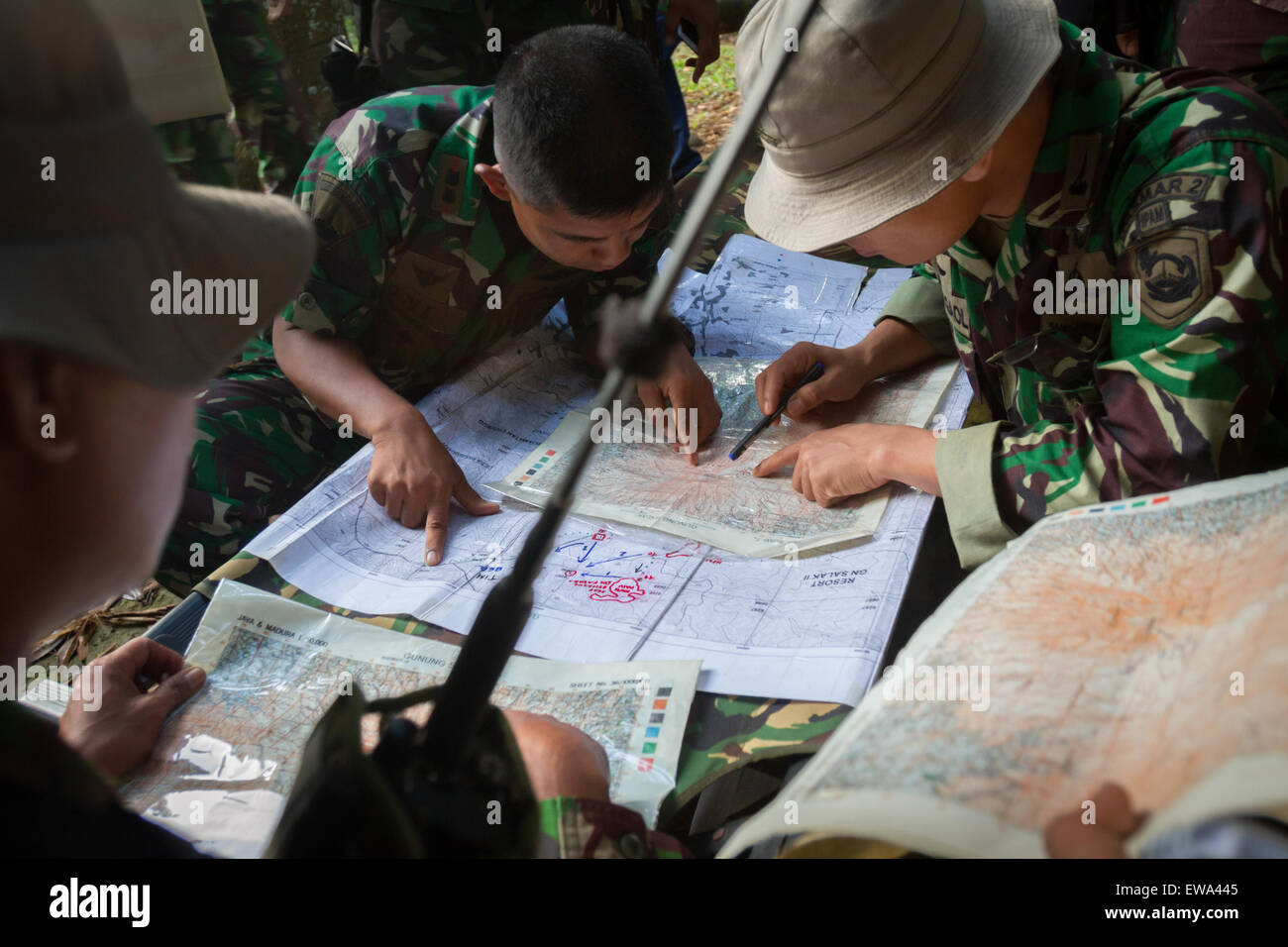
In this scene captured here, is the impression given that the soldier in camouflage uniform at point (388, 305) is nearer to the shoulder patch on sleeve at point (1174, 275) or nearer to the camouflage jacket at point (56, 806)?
the shoulder patch on sleeve at point (1174, 275)

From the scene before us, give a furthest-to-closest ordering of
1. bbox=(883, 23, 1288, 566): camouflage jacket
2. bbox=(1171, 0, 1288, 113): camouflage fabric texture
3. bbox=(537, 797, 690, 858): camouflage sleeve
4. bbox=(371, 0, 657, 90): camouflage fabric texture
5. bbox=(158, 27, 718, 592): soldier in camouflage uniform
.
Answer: bbox=(371, 0, 657, 90): camouflage fabric texture, bbox=(1171, 0, 1288, 113): camouflage fabric texture, bbox=(158, 27, 718, 592): soldier in camouflage uniform, bbox=(883, 23, 1288, 566): camouflage jacket, bbox=(537, 797, 690, 858): camouflage sleeve

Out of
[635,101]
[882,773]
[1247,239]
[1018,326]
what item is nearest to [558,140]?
[635,101]

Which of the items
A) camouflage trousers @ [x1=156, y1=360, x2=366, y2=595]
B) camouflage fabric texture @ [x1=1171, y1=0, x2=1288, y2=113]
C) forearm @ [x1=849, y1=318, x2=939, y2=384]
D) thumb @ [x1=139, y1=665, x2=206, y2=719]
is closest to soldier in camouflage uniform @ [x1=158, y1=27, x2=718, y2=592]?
camouflage trousers @ [x1=156, y1=360, x2=366, y2=595]

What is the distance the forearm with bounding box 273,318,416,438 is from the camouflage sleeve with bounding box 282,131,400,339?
35 millimetres

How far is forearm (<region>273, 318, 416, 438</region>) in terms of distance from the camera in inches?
60.5

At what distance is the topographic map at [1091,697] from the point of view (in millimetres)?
572

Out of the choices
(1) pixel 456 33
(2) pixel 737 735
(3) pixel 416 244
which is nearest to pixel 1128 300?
(2) pixel 737 735

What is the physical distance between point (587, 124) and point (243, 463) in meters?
0.91

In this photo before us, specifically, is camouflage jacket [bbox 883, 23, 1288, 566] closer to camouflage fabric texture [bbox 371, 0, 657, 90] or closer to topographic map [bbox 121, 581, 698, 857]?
topographic map [bbox 121, 581, 698, 857]

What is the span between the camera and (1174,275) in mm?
1106

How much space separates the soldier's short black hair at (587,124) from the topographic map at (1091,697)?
0.85m

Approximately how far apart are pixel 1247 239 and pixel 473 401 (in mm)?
1225
